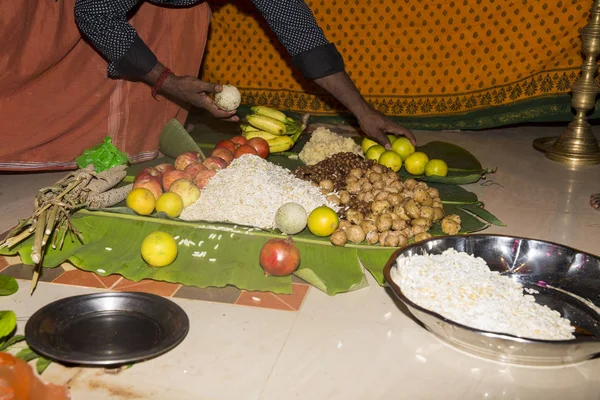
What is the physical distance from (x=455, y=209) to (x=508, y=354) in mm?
1280

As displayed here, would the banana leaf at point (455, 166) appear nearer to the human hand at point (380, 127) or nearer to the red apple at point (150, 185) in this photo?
the human hand at point (380, 127)

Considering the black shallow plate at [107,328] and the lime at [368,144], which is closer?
the black shallow plate at [107,328]

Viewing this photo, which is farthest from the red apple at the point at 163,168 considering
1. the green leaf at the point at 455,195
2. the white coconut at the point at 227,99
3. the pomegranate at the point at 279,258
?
the green leaf at the point at 455,195

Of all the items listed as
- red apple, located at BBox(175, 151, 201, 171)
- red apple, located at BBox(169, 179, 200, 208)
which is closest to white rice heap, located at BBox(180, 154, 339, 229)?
red apple, located at BBox(169, 179, 200, 208)

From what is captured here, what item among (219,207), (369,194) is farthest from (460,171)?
(219,207)

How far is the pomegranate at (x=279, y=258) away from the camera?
2146 mm

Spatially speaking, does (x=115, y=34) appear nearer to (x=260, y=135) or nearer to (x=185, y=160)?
(x=185, y=160)

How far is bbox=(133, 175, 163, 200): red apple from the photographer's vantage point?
2.74m

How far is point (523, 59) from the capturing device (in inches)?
161

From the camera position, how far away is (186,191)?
106 inches

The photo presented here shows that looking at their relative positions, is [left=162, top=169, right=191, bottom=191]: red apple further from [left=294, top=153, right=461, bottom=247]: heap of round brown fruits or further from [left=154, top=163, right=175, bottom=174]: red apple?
[left=294, top=153, right=461, bottom=247]: heap of round brown fruits

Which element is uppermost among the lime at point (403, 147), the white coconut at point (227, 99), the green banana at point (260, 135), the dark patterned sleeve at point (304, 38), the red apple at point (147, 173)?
the dark patterned sleeve at point (304, 38)

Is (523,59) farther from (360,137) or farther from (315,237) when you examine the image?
(315,237)

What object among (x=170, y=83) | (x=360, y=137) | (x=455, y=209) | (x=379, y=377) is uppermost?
(x=170, y=83)
